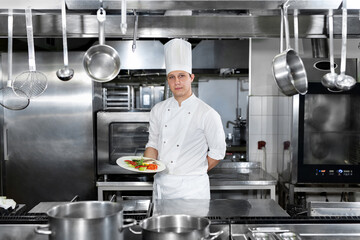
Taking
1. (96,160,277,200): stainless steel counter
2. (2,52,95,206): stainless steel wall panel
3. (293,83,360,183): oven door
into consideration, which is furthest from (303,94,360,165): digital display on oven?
(2,52,95,206): stainless steel wall panel

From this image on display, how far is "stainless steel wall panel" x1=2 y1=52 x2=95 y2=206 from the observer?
128 inches

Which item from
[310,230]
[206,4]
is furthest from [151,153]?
[310,230]

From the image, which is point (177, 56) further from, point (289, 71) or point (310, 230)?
point (310, 230)

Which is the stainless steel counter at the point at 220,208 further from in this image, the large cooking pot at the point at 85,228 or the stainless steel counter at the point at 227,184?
the stainless steel counter at the point at 227,184

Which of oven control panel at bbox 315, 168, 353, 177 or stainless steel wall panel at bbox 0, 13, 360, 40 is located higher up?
stainless steel wall panel at bbox 0, 13, 360, 40

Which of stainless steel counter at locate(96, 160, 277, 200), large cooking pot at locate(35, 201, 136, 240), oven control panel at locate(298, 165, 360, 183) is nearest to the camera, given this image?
large cooking pot at locate(35, 201, 136, 240)

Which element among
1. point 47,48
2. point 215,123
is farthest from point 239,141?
point 47,48

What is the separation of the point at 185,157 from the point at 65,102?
1395 mm


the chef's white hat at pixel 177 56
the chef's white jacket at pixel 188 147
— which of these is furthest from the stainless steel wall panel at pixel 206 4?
the chef's white jacket at pixel 188 147

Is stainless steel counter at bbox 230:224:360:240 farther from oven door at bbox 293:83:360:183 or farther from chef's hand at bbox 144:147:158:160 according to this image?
oven door at bbox 293:83:360:183

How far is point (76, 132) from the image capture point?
327 cm

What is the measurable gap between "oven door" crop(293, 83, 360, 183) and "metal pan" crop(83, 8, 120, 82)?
174 centimetres

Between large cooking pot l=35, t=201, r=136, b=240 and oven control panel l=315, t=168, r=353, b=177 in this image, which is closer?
large cooking pot l=35, t=201, r=136, b=240

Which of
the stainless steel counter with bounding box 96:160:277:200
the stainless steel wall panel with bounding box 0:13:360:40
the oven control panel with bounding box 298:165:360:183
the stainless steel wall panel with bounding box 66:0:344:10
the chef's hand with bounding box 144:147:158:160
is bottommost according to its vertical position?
the stainless steel counter with bounding box 96:160:277:200
